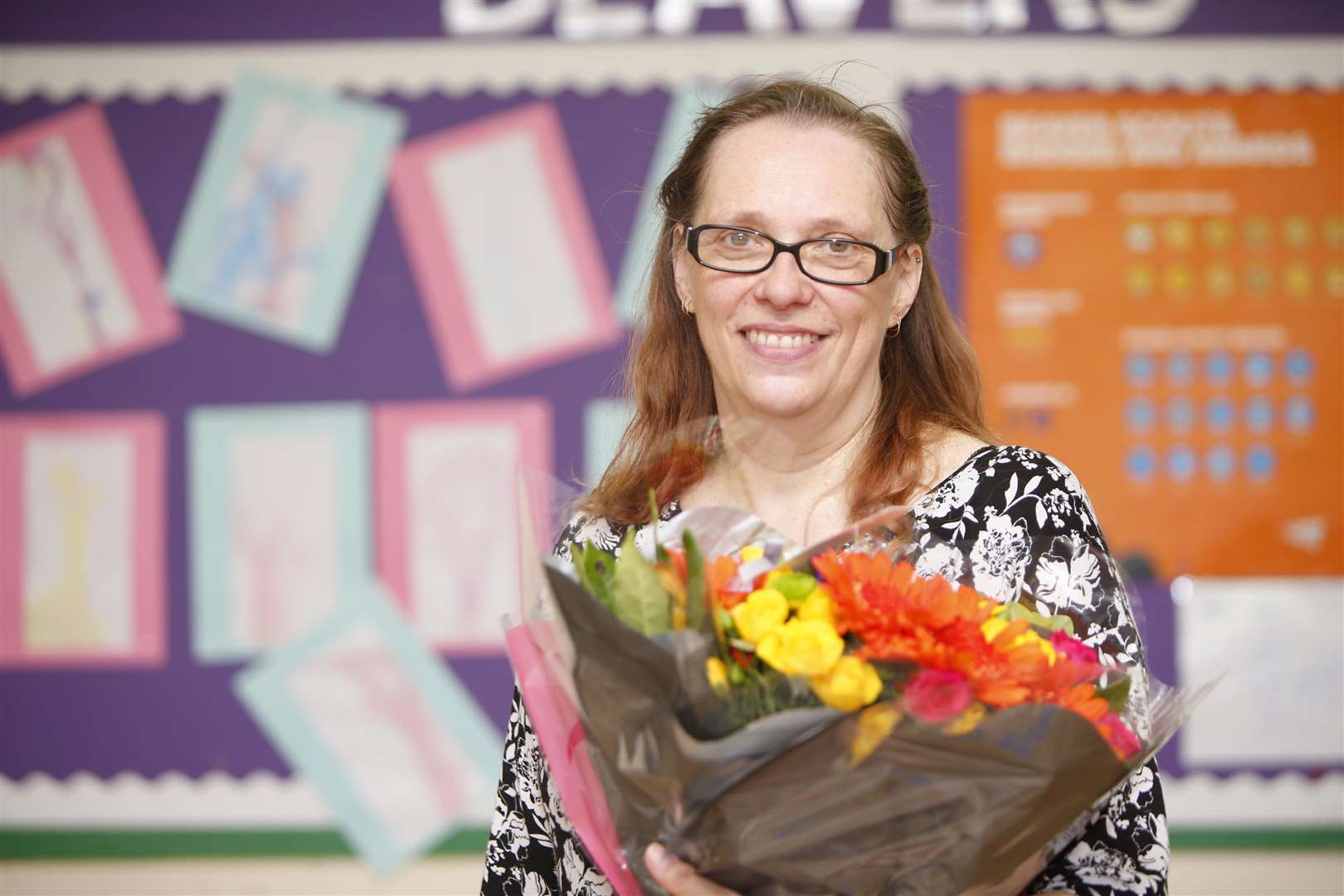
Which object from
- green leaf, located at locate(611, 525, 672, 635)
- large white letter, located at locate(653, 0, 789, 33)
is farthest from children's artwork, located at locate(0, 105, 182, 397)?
green leaf, located at locate(611, 525, 672, 635)

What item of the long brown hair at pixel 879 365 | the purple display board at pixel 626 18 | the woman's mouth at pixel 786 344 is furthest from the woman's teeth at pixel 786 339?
the purple display board at pixel 626 18

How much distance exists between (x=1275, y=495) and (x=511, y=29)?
5.94ft

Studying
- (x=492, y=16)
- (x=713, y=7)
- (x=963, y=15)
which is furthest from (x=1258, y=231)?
(x=492, y=16)

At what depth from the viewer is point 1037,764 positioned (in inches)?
30.6

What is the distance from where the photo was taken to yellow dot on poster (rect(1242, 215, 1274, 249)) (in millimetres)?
2449

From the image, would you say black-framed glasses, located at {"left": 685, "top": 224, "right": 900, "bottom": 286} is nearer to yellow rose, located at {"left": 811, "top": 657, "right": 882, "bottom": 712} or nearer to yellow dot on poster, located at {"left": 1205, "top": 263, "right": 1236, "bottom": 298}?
yellow rose, located at {"left": 811, "top": 657, "right": 882, "bottom": 712}

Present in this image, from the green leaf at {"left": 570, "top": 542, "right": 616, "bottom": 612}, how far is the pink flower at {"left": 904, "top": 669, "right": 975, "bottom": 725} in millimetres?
208

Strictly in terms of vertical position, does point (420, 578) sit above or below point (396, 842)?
above

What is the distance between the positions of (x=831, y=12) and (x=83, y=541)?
6.23 ft

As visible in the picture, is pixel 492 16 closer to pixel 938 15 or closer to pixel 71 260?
pixel 938 15

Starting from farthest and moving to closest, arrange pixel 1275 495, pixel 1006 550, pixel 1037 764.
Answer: pixel 1275 495, pixel 1006 550, pixel 1037 764

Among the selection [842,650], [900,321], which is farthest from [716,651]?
[900,321]

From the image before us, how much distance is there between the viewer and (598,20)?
2.46 meters

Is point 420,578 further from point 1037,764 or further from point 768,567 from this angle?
point 1037,764
